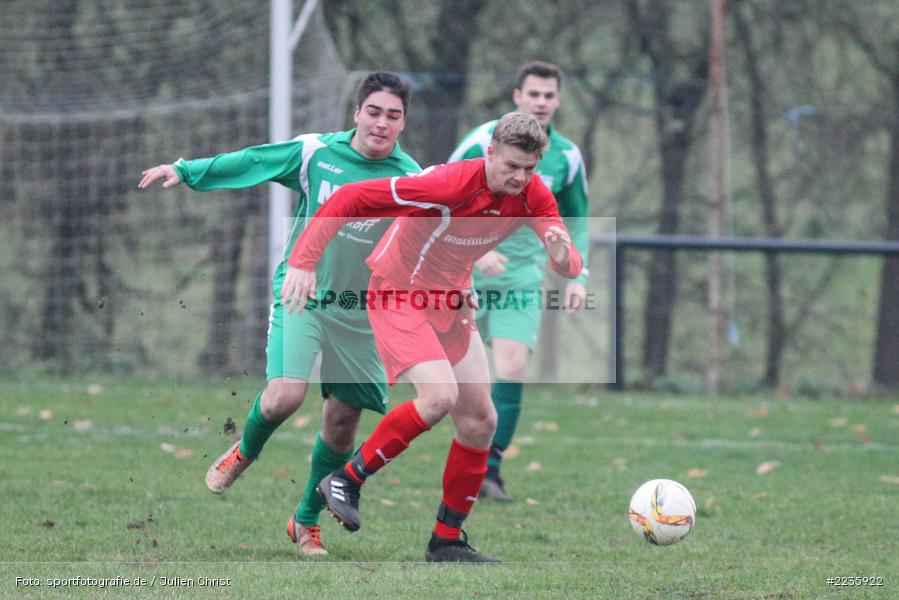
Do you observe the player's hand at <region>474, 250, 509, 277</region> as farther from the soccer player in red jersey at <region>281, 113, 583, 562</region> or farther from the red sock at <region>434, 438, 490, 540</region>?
the red sock at <region>434, 438, 490, 540</region>

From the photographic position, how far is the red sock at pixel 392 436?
4496 millimetres

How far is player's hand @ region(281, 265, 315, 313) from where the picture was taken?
14.7 ft

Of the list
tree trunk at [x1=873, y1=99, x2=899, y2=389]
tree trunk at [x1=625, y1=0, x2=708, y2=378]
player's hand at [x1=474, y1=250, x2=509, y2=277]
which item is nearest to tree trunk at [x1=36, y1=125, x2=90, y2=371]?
tree trunk at [x1=625, y1=0, x2=708, y2=378]

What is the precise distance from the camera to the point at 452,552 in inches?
183

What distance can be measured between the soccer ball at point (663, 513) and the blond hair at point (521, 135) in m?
1.36

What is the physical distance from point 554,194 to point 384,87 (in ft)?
6.00

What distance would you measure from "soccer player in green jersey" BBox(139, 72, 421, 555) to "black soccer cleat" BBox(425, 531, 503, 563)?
1.55ft

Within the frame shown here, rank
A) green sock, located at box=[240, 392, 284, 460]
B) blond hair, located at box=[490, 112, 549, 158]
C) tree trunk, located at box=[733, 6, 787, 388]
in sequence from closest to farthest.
A: blond hair, located at box=[490, 112, 549, 158] < green sock, located at box=[240, 392, 284, 460] < tree trunk, located at box=[733, 6, 787, 388]

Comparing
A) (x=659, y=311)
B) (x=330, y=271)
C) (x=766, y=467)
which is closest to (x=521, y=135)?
(x=330, y=271)

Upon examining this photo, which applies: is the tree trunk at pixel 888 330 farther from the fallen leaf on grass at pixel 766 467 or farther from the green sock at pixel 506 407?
the green sock at pixel 506 407

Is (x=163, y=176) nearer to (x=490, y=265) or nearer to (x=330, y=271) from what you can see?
(x=330, y=271)

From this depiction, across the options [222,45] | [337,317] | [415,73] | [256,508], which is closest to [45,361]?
[222,45]

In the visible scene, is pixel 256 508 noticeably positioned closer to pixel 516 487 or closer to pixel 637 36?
pixel 516 487

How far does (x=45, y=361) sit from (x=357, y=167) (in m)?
7.33
